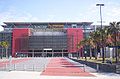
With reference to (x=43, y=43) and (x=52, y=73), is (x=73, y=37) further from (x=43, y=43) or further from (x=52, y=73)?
(x=52, y=73)

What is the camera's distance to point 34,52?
194 metres

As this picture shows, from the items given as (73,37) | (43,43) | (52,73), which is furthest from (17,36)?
(52,73)

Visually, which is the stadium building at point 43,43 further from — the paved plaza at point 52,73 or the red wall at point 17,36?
the paved plaza at point 52,73

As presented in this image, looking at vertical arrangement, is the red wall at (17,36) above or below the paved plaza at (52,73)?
above

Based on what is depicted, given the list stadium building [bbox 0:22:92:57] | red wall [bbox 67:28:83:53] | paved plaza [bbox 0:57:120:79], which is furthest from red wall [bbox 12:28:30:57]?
paved plaza [bbox 0:57:120:79]

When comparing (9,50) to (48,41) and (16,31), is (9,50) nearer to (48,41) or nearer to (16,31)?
(16,31)

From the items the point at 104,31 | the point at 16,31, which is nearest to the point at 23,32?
the point at 16,31

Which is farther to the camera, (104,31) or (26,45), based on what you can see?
(26,45)

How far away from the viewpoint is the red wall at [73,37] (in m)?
192

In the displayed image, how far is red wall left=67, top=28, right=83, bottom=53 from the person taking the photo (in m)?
192

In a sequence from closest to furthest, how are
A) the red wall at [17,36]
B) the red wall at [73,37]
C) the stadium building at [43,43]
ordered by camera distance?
the red wall at [17,36], the stadium building at [43,43], the red wall at [73,37]

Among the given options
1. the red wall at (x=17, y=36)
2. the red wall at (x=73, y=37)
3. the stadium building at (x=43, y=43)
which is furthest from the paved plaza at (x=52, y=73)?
the red wall at (x=73, y=37)

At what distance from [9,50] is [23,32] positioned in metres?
15.8

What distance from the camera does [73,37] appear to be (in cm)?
19250
